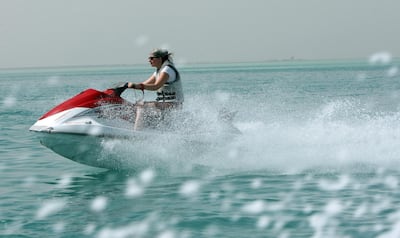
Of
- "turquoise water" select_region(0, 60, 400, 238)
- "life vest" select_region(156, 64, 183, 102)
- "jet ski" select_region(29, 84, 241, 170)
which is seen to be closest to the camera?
"turquoise water" select_region(0, 60, 400, 238)

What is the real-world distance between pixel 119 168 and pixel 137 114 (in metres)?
1.10

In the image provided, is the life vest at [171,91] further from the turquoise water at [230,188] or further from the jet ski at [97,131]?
the turquoise water at [230,188]

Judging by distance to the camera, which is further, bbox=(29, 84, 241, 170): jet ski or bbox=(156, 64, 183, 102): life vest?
bbox=(156, 64, 183, 102): life vest

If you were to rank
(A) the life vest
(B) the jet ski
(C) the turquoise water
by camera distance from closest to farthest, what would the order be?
1. (C) the turquoise water
2. (B) the jet ski
3. (A) the life vest

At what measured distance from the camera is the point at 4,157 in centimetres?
1370

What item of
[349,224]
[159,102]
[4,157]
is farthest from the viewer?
[4,157]

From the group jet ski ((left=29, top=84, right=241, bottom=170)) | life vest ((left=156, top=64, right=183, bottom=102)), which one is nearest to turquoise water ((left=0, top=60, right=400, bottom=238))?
jet ski ((left=29, top=84, right=241, bottom=170))

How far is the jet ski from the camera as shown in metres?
9.90

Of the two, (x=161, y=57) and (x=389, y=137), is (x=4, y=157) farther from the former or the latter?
(x=389, y=137)

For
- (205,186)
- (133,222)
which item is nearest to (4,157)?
(205,186)

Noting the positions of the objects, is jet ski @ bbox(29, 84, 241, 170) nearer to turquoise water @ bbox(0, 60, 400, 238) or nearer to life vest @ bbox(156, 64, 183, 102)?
turquoise water @ bbox(0, 60, 400, 238)

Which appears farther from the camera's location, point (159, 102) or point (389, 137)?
point (389, 137)

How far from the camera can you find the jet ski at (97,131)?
32.5ft

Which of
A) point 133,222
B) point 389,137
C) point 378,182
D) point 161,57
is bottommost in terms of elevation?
point 133,222
